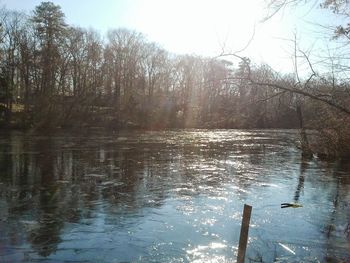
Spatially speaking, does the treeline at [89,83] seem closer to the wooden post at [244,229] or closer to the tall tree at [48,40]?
the tall tree at [48,40]

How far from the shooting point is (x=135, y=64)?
74.9 m

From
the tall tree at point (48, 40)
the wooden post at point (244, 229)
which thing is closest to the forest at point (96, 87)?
the tall tree at point (48, 40)

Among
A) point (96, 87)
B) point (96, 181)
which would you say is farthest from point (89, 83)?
point (96, 181)

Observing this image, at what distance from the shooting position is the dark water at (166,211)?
28.7 ft

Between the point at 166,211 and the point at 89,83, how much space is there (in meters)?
56.9

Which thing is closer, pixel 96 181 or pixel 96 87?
pixel 96 181

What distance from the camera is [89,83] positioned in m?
66.4

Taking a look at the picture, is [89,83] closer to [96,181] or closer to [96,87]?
[96,87]

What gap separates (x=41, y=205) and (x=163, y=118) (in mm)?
55612

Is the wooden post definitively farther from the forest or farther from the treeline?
the treeline

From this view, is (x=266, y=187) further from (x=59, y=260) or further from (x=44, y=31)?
(x=44, y=31)

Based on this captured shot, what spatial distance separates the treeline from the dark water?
21.7 m

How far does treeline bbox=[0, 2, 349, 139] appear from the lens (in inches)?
2186

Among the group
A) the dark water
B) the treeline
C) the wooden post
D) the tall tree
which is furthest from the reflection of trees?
the tall tree
